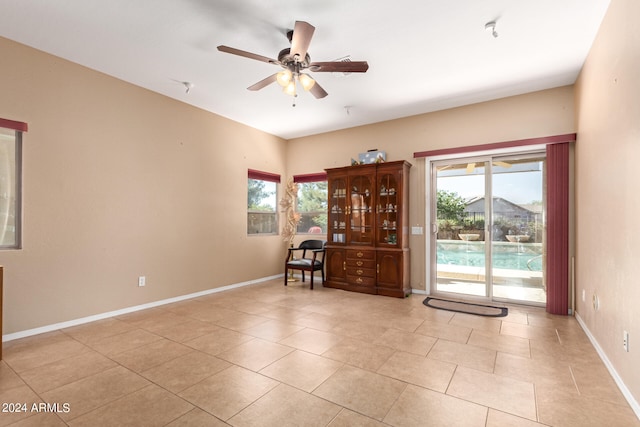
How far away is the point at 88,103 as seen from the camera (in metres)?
3.66

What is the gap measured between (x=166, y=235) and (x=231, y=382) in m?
2.86

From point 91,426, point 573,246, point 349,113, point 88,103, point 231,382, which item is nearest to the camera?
point 91,426

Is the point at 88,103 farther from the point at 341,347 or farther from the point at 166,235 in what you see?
the point at 341,347

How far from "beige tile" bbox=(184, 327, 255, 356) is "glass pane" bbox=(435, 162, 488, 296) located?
3392 mm

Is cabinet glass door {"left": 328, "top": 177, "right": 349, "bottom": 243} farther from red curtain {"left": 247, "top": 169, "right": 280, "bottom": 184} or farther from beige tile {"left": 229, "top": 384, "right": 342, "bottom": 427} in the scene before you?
beige tile {"left": 229, "top": 384, "right": 342, "bottom": 427}

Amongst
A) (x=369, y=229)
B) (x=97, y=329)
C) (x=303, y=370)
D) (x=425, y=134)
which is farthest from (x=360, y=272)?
(x=97, y=329)

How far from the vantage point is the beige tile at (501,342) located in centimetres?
287

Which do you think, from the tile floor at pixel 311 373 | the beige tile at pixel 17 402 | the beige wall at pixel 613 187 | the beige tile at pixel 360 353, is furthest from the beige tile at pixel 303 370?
the beige wall at pixel 613 187

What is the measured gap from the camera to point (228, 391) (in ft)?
7.10

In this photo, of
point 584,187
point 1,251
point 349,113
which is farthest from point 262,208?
point 584,187

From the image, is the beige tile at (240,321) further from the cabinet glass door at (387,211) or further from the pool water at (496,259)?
the pool water at (496,259)

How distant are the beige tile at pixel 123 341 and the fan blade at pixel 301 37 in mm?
3102

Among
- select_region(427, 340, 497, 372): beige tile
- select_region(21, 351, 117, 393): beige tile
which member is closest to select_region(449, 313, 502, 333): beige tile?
select_region(427, 340, 497, 372): beige tile

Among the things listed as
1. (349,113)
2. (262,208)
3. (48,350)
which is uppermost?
(349,113)
